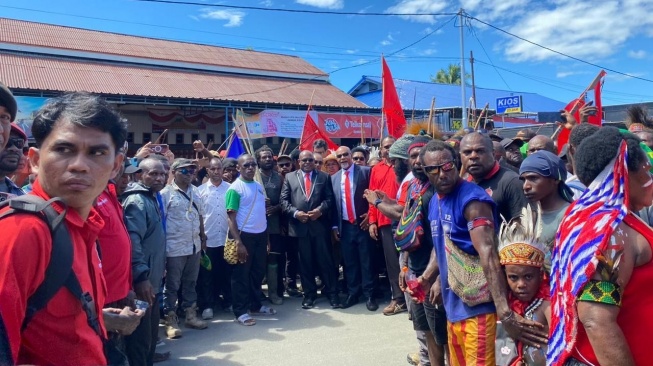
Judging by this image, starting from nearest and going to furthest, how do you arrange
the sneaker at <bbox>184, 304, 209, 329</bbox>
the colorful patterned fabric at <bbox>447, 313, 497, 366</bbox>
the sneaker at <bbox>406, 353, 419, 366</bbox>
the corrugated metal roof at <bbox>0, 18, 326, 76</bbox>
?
the colorful patterned fabric at <bbox>447, 313, 497, 366</bbox> → the sneaker at <bbox>406, 353, 419, 366</bbox> → the sneaker at <bbox>184, 304, 209, 329</bbox> → the corrugated metal roof at <bbox>0, 18, 326, 76</bbox>

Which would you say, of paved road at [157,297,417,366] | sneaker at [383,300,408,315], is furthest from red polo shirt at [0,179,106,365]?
sneaker at [383,300,408,315]

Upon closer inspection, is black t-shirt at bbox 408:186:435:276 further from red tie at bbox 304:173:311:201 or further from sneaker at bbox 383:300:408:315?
red tie at bbox 304:173:311:201

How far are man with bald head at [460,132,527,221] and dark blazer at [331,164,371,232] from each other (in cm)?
268

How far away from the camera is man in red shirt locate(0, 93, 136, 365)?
112 cm

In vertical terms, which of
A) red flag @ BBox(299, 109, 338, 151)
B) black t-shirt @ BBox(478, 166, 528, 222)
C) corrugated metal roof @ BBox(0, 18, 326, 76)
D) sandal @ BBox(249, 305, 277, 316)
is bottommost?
sandal @ BBox(249, 305, 277, 316)

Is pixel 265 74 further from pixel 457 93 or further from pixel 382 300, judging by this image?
pixel 382 300

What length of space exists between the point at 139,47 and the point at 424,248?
19.7 meters

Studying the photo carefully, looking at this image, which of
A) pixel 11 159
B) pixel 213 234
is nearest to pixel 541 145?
pixel 213 234

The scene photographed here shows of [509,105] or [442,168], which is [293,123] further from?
[442,168]

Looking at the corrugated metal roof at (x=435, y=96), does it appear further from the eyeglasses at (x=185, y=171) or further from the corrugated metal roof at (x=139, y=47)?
the eyeglasses at (x=185, y=171)

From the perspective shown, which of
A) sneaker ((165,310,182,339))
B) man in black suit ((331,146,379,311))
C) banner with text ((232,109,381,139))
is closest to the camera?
sneaker ((165,310,182,339))

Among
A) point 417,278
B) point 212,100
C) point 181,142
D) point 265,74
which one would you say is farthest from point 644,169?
point 265,74

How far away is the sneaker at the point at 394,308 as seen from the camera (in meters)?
5.52

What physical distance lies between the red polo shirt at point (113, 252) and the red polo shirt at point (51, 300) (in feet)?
4.67
